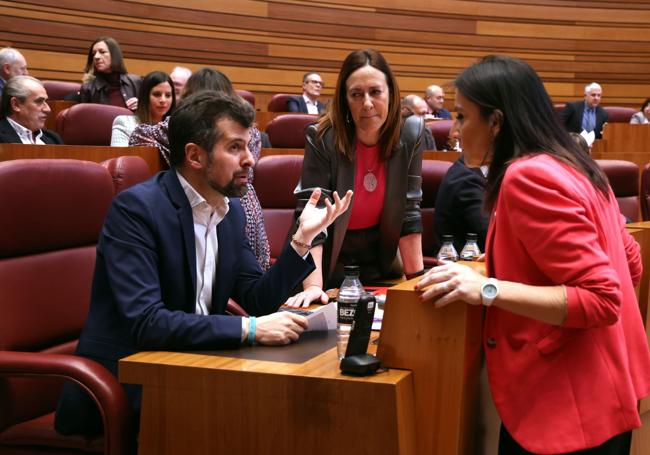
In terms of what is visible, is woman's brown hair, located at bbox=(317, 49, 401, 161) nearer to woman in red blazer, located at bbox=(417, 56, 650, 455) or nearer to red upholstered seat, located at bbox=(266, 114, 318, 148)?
woman in red blazer, located at bbox=(417, 56, 650, 455)

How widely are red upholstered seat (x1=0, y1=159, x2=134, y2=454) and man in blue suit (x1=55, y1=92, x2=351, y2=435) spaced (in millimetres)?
101

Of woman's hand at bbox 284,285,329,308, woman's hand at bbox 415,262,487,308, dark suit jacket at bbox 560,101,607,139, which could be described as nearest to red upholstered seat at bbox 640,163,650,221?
woman's hand at bbox 284,285,329,308

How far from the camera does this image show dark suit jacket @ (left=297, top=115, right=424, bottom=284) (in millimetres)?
2145

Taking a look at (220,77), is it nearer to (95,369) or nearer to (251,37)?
(95,369)

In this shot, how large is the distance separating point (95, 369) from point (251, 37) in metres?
6.97

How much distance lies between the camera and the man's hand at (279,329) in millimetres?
1448

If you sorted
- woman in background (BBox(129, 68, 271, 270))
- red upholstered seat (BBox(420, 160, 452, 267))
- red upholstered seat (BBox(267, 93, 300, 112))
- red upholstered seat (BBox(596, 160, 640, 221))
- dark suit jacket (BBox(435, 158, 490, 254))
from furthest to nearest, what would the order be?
red upholstered seat (BBox(267, 93, 300, 112))
red upholstered seat (BBox(596, 160, 640, 221))
red upholstered seat (BBox(420, 160, 452, 267))
dark suit jacket (BBox(435, 158, 490, 254))
woman in background (BBox(129, 68, 271, 270))

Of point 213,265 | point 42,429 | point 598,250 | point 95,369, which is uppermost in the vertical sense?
point 598,250

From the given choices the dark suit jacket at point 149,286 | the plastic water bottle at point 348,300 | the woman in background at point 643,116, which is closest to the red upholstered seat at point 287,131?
the dark suit jacket at point 149,286

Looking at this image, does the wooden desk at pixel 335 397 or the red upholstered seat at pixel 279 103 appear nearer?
the wooden desk at pixel 335 397

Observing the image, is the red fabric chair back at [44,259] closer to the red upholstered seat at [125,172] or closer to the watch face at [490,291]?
the red upholstered seat at [125,172]

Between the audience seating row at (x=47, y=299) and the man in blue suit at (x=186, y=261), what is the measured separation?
4.2 inches

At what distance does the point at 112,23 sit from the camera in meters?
7.04

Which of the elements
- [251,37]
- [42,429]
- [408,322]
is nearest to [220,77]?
[42,429]
